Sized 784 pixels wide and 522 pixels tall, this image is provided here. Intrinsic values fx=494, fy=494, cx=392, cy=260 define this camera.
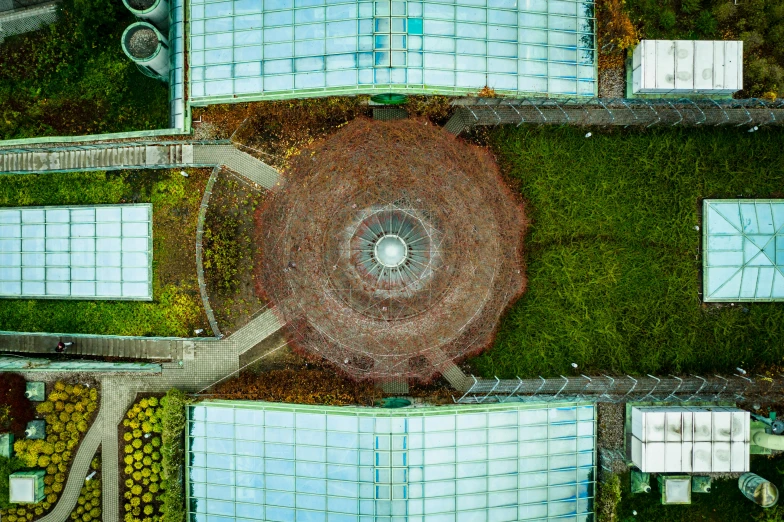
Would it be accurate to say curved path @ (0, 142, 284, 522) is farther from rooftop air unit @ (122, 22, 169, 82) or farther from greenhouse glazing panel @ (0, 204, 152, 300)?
rooftop air unit @ (122, 22, 169, 82)

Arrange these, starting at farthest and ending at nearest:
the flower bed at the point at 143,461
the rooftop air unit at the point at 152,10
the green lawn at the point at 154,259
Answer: the green lawn at the point at 154,259 < the flower bed at the point at 143,461 < the rooftop air unit at the point at 152,10

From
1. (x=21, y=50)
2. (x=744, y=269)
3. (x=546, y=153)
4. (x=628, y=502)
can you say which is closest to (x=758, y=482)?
(x=628, y=502)

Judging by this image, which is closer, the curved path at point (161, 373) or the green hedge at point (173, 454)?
the green hedge at point (173, 454)

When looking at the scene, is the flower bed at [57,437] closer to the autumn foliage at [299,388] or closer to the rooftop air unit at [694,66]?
the autumn foliage at [299,388]

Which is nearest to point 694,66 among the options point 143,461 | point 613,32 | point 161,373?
point 613,32

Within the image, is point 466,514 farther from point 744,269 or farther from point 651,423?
point 744,269

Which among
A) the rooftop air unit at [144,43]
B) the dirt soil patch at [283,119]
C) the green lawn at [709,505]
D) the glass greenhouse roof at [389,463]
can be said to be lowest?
the green lawn at [709,505]

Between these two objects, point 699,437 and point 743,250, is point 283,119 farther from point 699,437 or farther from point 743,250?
point 699,437

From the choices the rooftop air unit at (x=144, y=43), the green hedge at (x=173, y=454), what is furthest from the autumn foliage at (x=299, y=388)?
the rooftop air unit at (x=144, y=43)
